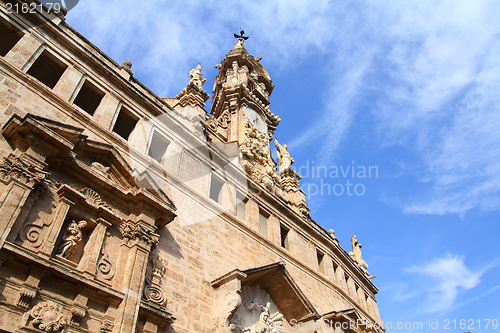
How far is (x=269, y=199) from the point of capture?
15.8m

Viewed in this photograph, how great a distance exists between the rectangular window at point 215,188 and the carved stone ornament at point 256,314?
3148 millimetres

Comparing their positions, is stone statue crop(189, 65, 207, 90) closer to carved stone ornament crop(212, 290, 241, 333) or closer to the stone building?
the stone building

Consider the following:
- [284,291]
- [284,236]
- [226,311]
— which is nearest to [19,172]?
[226,311]

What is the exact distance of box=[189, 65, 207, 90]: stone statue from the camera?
1653 cm

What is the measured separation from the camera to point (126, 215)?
9.84 meters

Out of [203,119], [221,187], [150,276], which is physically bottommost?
[150,276]

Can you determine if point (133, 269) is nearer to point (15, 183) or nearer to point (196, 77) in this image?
point (15, 183)

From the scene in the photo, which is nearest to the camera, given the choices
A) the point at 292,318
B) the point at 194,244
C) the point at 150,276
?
the point at 150,276

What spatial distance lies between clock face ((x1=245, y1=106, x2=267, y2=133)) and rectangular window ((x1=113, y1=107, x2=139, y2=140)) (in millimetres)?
9023

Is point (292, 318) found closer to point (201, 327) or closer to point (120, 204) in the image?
point (201, 327)

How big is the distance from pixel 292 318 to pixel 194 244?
16.2ft

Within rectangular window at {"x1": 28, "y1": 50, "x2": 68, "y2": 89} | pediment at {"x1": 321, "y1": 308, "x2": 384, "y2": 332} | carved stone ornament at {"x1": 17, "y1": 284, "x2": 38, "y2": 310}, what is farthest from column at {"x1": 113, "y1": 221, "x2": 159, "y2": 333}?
pediment at {"x1": 321, "y1": 308, "x2": 384, "y2": 332}

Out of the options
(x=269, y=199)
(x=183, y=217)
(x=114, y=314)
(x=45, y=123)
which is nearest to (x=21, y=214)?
(x=45, y=123)

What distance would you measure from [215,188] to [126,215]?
4.42 m
